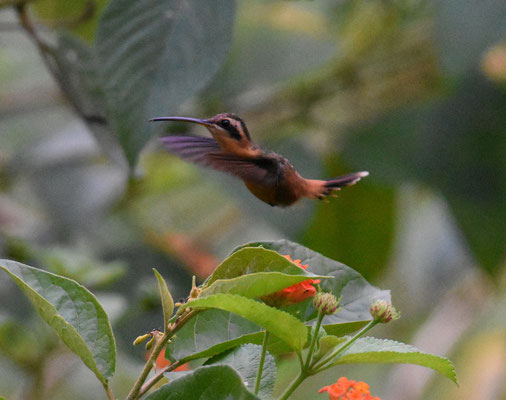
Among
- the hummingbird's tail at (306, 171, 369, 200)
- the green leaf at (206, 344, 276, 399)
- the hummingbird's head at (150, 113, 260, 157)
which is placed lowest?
the green leaf at (206, 344, 276, 399)

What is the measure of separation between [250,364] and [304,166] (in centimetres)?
96

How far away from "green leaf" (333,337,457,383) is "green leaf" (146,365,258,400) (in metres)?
0.08

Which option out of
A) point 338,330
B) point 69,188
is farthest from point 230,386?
point 69,188

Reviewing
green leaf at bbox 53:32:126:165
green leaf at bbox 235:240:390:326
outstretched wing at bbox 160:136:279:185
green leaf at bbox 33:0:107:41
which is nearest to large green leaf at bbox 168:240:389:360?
green leaf at bbox 235:240:390:326

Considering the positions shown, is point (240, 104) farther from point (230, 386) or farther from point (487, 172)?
point (230, 386)

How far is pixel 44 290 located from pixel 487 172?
129 centimetres

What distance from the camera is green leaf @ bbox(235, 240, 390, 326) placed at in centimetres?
61

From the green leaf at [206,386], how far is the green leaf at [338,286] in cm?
12

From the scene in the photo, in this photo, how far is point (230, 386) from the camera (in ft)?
1.63

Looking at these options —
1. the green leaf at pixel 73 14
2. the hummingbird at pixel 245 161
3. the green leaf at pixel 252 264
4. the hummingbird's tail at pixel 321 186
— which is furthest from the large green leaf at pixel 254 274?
the green leaf at pixel 73 14

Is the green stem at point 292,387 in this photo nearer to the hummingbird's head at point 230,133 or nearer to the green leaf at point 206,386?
the green leaf at point 206,386

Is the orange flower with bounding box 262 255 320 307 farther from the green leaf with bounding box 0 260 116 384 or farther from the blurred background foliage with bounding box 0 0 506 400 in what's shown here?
the blurred background foliage with bounding box 0 0 506 400

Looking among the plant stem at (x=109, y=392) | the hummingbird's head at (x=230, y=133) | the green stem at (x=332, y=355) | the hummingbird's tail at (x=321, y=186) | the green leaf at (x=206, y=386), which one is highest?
the hummingbird's head at (x=230, y=133)

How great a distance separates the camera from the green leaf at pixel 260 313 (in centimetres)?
50
